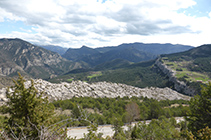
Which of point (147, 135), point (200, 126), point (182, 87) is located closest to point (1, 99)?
point (147, 135)

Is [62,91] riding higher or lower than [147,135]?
lower

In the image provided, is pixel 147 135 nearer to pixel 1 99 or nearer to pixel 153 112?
pixel 153 112

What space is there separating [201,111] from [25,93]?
21.4m

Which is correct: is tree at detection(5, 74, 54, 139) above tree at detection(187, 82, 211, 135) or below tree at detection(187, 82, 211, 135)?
above

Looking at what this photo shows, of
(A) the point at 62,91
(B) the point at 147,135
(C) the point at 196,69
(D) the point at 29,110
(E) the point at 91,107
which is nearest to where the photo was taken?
(D) the point at 29,110

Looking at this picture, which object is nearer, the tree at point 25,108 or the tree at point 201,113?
the tree at point 25,108

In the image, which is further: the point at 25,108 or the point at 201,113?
the point at 201,113

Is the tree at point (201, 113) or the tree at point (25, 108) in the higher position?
the tree at point (25, 108)

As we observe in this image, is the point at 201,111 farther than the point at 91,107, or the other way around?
the point at 91,107

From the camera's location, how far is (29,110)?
486 inches

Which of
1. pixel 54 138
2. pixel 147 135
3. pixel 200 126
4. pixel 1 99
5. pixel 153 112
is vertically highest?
pixel 54 138

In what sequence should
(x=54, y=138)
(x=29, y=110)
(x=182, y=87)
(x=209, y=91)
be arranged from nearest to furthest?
(x=54, y=138) → (x=29, y=110) → (x=209, y=91) → (x=182, y=87)

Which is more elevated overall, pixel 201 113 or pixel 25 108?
pixel 25 108

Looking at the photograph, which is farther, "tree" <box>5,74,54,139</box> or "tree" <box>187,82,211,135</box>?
"tree" <box>187,82,211,135</box>
